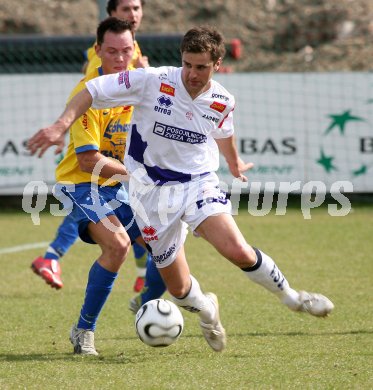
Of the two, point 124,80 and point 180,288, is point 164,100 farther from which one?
point 180,288

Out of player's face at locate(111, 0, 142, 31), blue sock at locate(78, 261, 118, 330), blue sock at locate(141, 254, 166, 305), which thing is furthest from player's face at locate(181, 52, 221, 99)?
player's face at locate(111, 0, 142, 31)

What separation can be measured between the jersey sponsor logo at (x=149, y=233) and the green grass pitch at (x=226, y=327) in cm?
72

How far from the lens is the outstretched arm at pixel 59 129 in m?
4.82

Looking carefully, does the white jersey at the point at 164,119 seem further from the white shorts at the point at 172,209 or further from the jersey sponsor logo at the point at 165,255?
the jersey sponsor logo at the point at 165,255

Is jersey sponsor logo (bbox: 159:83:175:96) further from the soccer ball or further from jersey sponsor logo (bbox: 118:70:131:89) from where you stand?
the soccer ball

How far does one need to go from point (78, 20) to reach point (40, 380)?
15.9m

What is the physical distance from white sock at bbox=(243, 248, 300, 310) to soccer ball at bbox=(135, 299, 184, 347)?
1.69 feet

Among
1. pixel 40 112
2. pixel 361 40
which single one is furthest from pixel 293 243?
pixel 361 40

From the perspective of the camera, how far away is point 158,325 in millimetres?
5395

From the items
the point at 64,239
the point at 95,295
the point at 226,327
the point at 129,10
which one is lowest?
the point at 64,239

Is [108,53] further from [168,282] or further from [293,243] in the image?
[293,243]

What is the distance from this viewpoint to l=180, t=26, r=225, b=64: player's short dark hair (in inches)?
211

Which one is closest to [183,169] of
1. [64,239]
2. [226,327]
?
[226,327]

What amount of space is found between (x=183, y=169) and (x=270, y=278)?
829 mm
